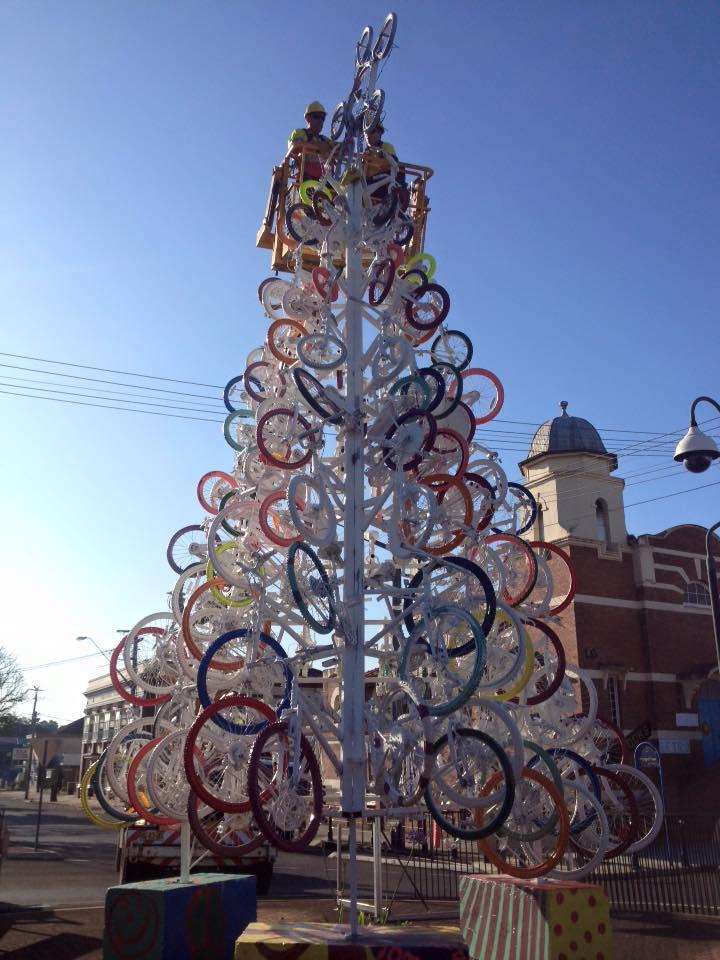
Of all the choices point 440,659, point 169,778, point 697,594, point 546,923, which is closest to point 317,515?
point 440,659

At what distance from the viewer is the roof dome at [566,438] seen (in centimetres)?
3384

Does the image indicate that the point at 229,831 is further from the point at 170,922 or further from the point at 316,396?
the point at 316,396

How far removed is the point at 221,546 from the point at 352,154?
6.99 meters

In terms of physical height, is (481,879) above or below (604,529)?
below

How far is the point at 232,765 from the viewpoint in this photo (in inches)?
425

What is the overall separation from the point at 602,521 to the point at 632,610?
12.3ft

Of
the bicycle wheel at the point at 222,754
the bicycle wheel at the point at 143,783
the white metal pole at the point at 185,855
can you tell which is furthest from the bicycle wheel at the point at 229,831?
the bicycle wheel at the point at 143,783

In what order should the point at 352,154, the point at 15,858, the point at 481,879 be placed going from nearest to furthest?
the point at 481,879, the point at 352,154, the point at 15,858

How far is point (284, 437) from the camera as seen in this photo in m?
12.7

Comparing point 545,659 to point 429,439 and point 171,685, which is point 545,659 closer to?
point 429,439

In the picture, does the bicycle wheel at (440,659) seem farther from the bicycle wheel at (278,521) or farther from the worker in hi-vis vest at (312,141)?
the worker in hi-vis vest at (312,141)

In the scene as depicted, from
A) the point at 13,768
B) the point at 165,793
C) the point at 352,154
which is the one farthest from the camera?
the point at 13,768

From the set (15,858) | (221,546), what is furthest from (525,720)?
(15,858)

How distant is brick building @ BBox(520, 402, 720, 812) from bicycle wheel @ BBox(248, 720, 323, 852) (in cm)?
1986
